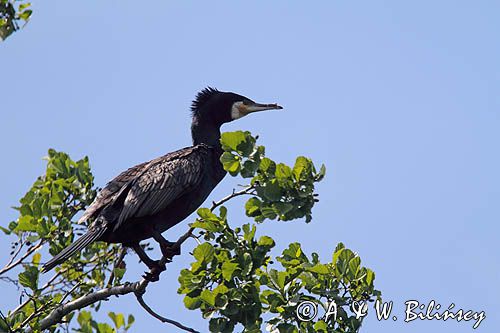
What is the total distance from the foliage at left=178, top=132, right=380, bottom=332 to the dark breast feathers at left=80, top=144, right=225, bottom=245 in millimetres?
1400

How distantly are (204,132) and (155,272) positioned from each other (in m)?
1.85

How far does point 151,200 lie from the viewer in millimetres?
7668

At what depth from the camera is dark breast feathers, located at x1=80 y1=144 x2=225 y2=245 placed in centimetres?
757

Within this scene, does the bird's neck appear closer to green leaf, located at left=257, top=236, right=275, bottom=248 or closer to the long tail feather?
the long tail feather

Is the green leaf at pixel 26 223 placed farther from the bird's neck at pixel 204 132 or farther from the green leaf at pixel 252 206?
the bird's neck at pixel 204 132

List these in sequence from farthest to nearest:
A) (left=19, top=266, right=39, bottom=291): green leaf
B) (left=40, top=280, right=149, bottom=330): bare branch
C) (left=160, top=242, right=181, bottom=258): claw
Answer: (left=160, top=242, right=181, bottom=258): claw
(left=19, top=266, right=39, bottom=291): green leaf
(left=40, top=280, right=149, bottom=330): bare branch

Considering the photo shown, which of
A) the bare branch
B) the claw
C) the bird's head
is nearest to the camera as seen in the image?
the bare branch

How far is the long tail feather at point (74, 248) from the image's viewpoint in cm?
705

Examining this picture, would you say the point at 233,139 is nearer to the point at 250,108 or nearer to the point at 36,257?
the point at 36,257

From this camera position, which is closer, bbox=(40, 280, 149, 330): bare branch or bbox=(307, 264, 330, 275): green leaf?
bbox=(307, 264, 330, 275): green leaf

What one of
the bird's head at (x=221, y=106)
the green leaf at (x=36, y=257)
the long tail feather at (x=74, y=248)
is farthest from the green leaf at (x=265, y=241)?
the bird's head at (x=221, y=106)

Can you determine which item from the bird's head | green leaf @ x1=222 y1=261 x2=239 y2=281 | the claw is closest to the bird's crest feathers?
the bird's head

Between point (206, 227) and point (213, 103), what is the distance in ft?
9.63

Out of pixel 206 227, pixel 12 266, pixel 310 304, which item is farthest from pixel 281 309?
pixel 12 266
